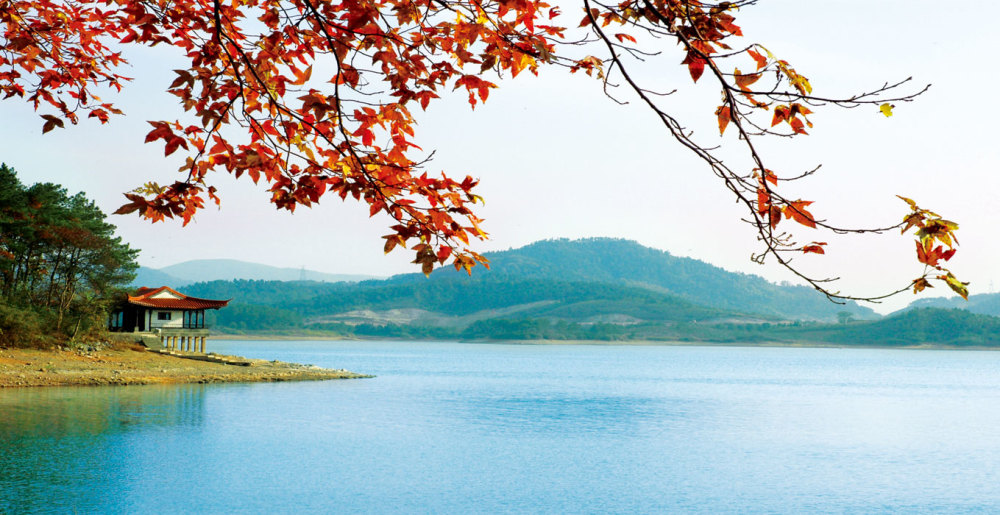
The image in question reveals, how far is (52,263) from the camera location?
40625 millimetres

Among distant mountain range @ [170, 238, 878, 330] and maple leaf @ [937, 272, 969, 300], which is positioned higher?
distant mountain range @ [170, 238, 878, 330]

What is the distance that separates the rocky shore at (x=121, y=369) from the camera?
35.3 metres

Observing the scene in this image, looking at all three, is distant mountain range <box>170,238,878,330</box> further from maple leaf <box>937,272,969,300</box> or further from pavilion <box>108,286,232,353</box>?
maple leaf <box>937,272,969,300</box>

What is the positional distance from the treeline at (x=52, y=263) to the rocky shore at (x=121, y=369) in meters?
0.96

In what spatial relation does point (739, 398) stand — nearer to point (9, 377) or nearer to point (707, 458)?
point (707, 458)

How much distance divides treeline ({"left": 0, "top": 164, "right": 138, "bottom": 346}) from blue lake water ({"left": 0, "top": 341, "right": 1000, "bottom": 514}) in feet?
12.3

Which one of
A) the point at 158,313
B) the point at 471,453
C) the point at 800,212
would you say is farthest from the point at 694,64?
the point at 158,313

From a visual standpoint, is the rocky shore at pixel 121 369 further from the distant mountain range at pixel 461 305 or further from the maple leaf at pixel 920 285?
the distant mountain range at pixel 461 305

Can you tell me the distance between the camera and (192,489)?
2045cm

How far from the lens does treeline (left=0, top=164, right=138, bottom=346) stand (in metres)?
36.5

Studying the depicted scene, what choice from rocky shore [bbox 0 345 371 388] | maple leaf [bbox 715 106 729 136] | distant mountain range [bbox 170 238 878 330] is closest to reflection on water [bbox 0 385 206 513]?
rocky shore [bbox 0 345 371 388]

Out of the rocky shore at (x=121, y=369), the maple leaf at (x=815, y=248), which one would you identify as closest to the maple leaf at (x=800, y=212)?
the maple leaf at (x=815, y=248)

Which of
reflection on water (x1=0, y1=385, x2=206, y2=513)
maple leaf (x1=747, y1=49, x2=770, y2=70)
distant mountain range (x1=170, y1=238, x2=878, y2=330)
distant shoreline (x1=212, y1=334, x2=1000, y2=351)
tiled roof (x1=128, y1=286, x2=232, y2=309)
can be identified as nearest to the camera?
maple leaf (x1=747, y1=49, x2=770, y2=70)

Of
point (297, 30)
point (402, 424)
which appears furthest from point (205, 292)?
point (297, 30)
